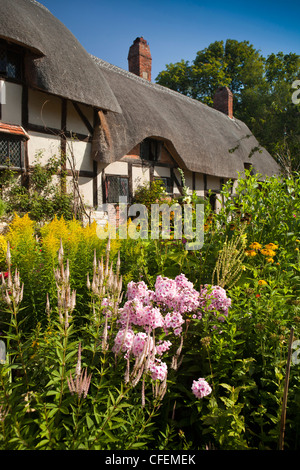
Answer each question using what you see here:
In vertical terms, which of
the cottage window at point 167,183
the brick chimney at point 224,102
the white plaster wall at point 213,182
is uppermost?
the brick chimney at point 224,102

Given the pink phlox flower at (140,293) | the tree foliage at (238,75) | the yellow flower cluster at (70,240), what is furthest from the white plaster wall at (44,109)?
the tree foliage at (238,75)

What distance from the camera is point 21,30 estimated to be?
6559mm

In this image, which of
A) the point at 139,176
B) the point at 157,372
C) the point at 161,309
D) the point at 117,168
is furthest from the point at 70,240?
the point at 139,176

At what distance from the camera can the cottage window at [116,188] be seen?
9.05 meters

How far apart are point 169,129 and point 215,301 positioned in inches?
367

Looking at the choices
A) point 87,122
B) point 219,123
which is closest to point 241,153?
point 219,123

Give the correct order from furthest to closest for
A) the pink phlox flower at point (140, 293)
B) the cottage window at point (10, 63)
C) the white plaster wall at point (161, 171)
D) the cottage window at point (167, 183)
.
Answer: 1. the cottage window at point (167, 183)
2. the white plaster wall at point (161, 171)
3. the cottage window at point (10, 63)
4. the pink phlox flower at point (140, 293)

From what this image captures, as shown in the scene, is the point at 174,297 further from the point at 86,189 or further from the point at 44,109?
the point at 44,109

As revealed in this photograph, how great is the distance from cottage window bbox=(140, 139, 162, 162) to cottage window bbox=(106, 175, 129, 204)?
1.53m

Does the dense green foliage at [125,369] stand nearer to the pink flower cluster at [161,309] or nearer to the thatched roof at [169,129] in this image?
the pink flower cluster at [161,309]

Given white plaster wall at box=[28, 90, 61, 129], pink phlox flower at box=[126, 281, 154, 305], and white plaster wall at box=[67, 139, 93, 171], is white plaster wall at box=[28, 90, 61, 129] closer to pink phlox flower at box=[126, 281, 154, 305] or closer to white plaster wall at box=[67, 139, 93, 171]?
white plaster wall at box=[67, 139, 93, 171]

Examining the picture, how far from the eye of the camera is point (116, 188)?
9.30m

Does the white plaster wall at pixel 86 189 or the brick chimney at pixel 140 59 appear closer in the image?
the white plaster wall at pixel 86 189

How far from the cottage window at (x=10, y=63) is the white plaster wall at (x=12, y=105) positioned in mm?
229
